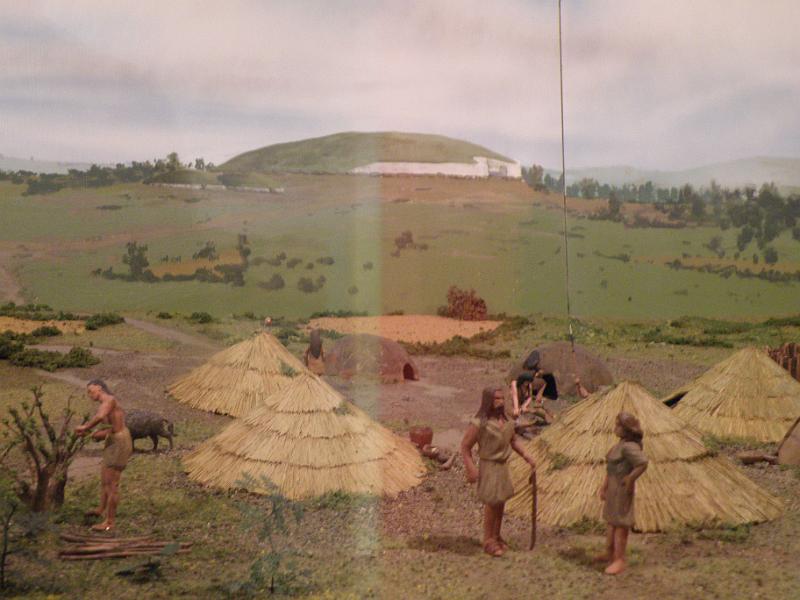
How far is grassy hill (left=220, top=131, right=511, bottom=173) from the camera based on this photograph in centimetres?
2650

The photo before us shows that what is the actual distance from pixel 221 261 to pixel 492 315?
850cm

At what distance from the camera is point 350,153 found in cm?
3022

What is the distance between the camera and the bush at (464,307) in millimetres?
28781

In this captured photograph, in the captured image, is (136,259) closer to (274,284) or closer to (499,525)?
(274,284)

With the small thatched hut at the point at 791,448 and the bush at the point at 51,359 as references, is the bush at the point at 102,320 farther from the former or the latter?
the small thatched hut at the point at 791,448

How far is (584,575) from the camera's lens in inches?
341

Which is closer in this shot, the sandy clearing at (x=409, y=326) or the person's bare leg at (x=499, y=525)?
the person's bare leg at (x=499, y=525)

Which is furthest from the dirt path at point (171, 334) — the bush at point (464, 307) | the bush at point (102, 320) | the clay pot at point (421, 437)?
the clay pot at point (421, 437)

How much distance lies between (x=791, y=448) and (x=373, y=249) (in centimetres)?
1914

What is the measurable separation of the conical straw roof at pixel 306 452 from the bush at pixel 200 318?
1212 centimetres

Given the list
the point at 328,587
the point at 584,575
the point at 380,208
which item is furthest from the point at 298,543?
the point at 380,208

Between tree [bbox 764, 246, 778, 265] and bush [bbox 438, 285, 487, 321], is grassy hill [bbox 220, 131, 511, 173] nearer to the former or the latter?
bush [bbox 438, 285, 487, 321]

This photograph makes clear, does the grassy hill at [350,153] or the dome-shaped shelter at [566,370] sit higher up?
the grassy hill at [350,153]

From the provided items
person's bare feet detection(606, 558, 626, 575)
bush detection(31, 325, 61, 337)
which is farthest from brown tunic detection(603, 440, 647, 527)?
bush detection(31, 325, 61, 337)
